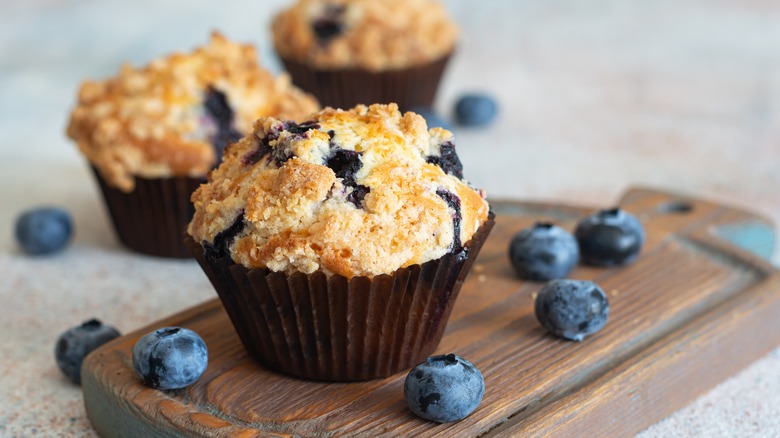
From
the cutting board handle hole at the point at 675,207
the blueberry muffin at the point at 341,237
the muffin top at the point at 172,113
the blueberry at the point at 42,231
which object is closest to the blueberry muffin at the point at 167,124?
the muffin top at the point at 172,113

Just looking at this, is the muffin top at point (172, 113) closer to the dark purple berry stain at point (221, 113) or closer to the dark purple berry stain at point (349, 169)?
the dark purple berry stain at point (221, 113)

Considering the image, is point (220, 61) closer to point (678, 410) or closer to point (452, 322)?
point (452, 322)

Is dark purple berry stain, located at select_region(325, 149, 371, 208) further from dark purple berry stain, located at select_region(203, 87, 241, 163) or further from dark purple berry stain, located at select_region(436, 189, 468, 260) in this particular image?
dark purple berry stain, located at select_region(203, 87, 241, 163)

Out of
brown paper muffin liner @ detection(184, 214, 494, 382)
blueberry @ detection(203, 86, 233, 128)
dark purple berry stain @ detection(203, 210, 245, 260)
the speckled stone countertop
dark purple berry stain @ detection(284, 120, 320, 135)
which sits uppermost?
dark purple berry stain @ detection(284, 120, 320, 135)

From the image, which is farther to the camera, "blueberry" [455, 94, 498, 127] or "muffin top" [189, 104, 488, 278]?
"blueberry" [455, 94, 498, 127]

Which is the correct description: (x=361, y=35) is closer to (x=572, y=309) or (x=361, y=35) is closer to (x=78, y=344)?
(x=78, y=344)

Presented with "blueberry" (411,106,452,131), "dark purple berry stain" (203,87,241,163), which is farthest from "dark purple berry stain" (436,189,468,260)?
"blueberry" (411,106,452,131)
